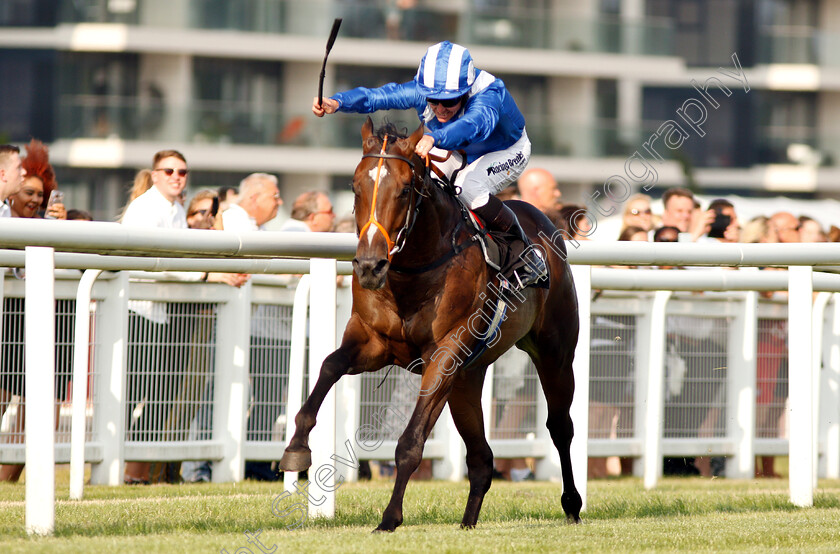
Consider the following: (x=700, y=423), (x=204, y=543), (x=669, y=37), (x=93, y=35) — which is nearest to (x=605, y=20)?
(x=669, y=37)

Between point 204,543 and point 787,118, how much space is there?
1621 inches

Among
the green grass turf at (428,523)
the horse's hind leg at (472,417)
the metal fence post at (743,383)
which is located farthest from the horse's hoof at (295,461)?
the metal fence post at (743,383)

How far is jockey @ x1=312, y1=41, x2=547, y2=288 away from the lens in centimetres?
556

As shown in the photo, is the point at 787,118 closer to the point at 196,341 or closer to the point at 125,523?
the point at 196,341

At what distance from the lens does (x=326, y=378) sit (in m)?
5.37

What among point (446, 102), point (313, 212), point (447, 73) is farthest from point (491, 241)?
point (313, 212)

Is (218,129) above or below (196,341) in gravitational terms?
above

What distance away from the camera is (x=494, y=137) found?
6316 millimetres

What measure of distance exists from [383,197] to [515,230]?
1302 mm

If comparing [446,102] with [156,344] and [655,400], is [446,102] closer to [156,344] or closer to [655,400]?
[156,344]

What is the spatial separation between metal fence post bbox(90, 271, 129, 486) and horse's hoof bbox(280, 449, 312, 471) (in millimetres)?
2919

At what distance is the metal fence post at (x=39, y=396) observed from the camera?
472 cm

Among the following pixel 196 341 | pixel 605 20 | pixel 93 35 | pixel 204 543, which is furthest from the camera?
pixel 605 20

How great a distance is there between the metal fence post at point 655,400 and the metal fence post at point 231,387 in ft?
9.53
